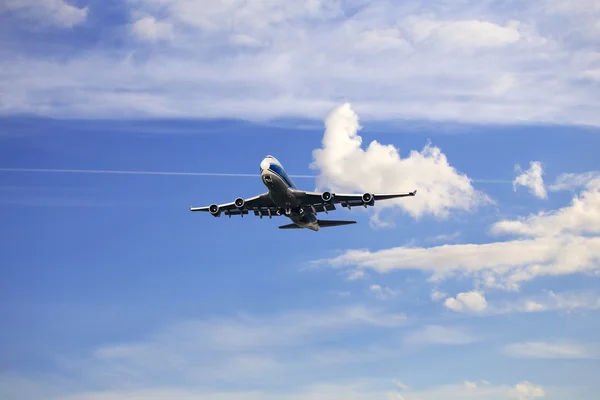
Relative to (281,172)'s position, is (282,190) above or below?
below

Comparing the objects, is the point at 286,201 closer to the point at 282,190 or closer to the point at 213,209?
the point at 282,190

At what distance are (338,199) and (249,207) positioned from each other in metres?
15.5

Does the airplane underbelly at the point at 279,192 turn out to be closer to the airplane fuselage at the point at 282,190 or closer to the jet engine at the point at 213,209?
the airplane fuselage at the point at 282,190

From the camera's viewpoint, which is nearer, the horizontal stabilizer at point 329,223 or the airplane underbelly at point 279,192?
the airplane underbelly at point 279,192

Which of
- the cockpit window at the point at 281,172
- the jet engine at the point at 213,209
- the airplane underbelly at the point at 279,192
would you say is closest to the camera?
the airplane underbelly at the point at 279,192

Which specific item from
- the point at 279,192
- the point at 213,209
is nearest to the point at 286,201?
the point at 279,192

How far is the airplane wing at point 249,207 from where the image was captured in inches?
5930

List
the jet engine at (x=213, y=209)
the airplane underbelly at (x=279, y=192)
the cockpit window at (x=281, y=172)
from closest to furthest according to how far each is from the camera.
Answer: the airplane underbelly at (x=279, y=192) < the cockpit window at (x=281, y=172) < the jet engine at (x=213, y=209)

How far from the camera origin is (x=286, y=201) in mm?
146375

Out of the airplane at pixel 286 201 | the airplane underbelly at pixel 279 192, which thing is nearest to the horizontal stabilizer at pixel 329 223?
the airplane at pixel 286 201

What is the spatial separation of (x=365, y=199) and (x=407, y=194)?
666 cm

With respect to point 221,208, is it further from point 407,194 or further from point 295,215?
point 407,194

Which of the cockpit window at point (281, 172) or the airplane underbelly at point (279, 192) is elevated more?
the cockpit window at point (281, 172)

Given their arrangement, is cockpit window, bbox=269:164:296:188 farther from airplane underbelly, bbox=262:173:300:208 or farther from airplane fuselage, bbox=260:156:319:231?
airplane underbelly, bbox=262:173:300:208
